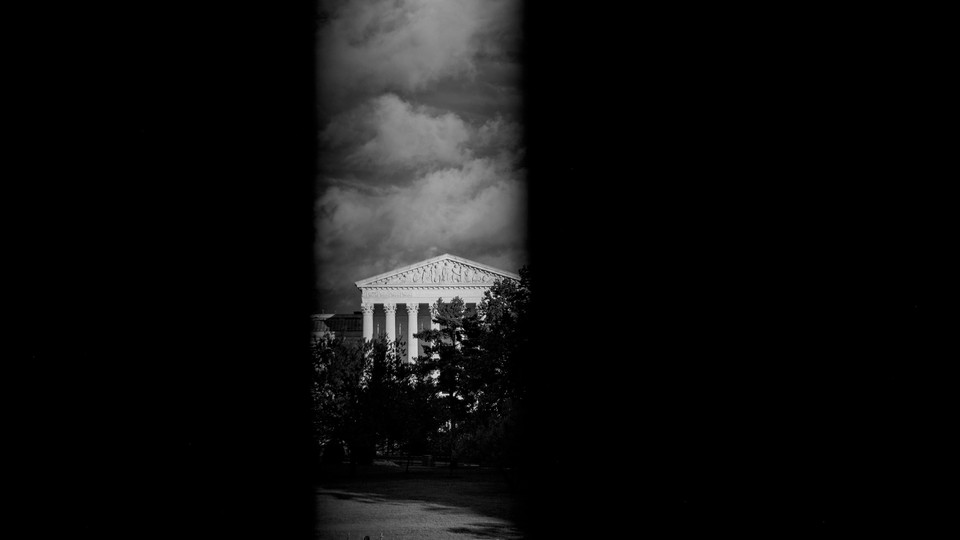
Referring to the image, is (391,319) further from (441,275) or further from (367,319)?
(441,275)

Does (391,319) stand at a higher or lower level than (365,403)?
higher

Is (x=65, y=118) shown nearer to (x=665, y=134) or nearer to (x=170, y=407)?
(x=170, y=407)

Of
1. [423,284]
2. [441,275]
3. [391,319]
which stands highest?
[441,275]

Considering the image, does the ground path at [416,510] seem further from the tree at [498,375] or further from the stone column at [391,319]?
the stone column at [391,319]

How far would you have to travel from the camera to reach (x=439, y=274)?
79.8 meters

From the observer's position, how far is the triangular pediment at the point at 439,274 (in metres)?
79.1

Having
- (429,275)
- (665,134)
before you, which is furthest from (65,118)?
(429,275)

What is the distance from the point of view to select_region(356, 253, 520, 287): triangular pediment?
79.1 metres

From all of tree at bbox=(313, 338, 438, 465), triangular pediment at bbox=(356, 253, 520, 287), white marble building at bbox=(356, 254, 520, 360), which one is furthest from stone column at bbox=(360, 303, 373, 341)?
tree at bbox=(313, 338, 438, 465)

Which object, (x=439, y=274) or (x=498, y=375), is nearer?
(x=498, y=375)

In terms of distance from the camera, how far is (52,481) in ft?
16.3

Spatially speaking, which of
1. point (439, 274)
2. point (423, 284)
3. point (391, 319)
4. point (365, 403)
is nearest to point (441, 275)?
point (439, 274)

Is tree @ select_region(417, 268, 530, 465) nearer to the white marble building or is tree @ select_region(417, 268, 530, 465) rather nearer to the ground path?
the ground path

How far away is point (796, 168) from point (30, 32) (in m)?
4.85
